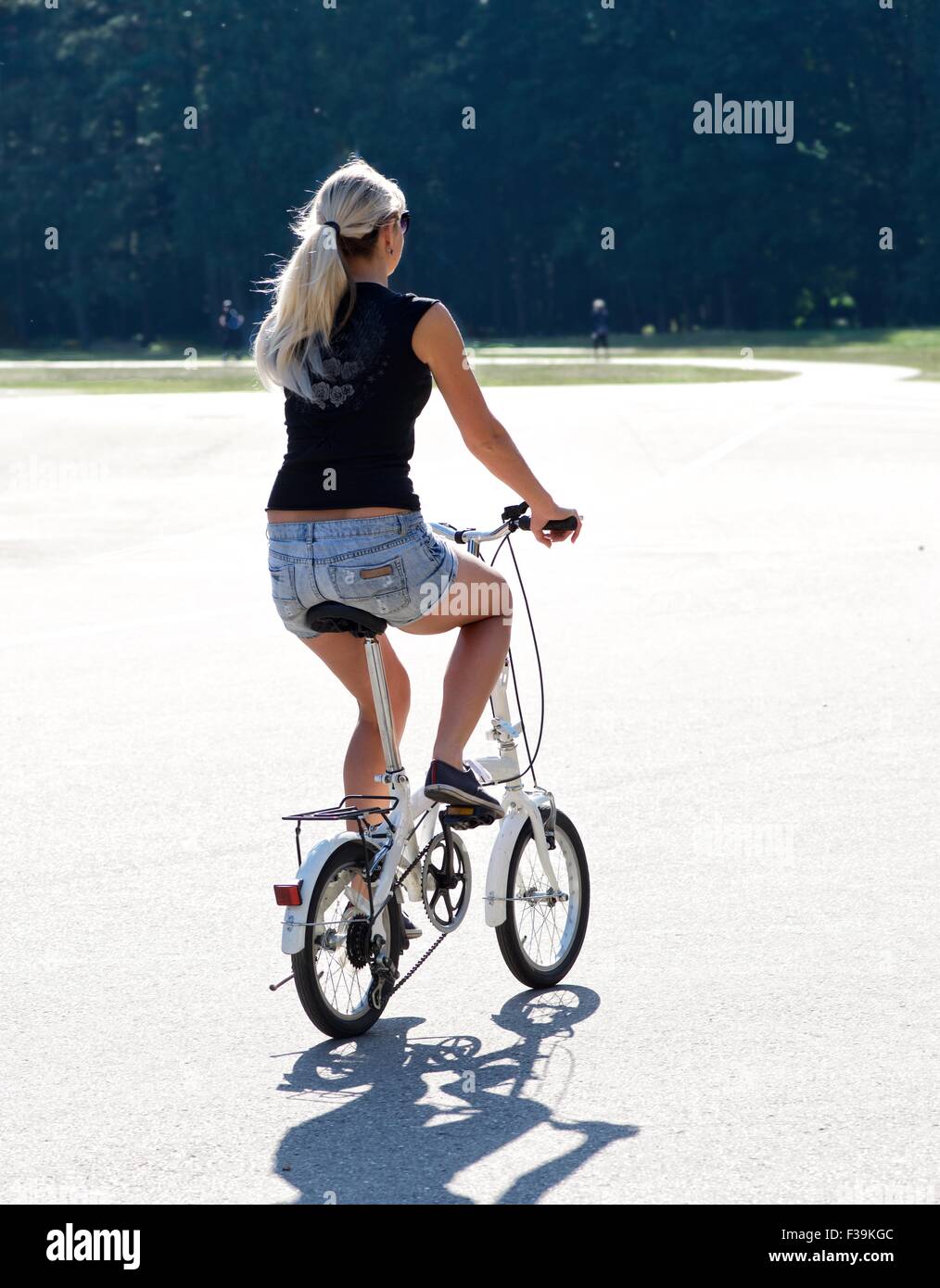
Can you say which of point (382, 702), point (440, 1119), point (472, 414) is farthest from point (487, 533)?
point (440, 1119)

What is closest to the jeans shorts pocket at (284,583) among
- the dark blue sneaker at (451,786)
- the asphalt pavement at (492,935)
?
the dark blue sneaker at (451,786)

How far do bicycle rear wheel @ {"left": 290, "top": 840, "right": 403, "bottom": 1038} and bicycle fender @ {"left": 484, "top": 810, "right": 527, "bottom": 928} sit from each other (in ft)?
0.81

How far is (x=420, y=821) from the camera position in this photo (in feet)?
15.7

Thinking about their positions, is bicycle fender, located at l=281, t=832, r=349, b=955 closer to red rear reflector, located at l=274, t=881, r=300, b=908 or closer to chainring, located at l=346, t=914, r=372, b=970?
red rear reflector, located at l=274, t=881, r=300, b=908

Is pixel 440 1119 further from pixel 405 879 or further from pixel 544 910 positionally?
pixel 544 910

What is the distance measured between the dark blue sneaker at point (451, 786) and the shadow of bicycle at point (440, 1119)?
54 cm

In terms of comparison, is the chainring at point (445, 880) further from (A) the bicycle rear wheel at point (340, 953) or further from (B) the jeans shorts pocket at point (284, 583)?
(B) the jeans shorts pocket at point (284, 583)

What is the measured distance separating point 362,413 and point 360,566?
13.5 inches

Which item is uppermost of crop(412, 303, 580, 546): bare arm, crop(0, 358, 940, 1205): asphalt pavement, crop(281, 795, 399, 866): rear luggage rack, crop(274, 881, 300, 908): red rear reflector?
crop(412, 303, 580, 546): bare arm

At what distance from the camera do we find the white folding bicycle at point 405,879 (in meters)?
4.52

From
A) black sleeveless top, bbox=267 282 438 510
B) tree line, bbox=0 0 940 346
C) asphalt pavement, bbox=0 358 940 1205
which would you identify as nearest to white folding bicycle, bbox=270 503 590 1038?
asphalt pavement, bbox=0 358 940 1205

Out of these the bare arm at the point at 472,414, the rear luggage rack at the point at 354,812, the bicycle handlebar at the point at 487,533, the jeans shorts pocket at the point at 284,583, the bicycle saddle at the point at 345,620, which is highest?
the bare arm at the point at 472,414

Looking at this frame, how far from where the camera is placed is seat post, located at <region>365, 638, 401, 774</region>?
461 centimetres

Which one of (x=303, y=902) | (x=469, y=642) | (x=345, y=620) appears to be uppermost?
(x=345, y=620)
